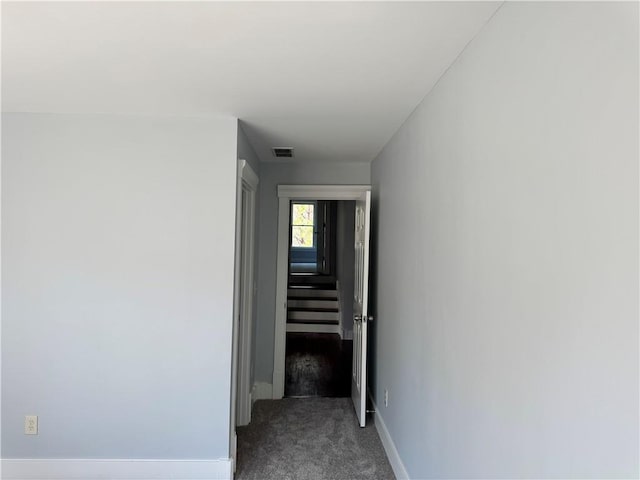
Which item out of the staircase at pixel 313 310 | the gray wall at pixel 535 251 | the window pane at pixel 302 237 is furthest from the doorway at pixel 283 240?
the window pane at pixel 302 237

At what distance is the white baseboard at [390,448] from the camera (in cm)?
238

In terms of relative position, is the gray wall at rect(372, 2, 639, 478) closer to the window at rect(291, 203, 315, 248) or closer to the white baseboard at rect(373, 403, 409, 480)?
the white baseboard at rect(373, 403, 409, 480)

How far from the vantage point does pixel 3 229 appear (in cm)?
243

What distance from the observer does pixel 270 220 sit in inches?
153

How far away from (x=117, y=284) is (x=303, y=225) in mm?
8068

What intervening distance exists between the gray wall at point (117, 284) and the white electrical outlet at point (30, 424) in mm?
31

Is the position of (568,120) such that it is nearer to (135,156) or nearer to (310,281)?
(135,156)

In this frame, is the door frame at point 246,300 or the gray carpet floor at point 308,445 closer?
the gray carpet floor at point 308,445

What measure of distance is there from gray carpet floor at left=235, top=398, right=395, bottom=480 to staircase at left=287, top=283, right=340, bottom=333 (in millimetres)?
3038

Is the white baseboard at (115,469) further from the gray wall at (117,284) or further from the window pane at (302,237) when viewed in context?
the window pane at (302,237)

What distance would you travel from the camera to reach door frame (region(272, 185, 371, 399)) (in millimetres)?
3851

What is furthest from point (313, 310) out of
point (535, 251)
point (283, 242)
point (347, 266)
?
point (535, 251)

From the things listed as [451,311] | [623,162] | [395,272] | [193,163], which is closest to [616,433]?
[623,162]

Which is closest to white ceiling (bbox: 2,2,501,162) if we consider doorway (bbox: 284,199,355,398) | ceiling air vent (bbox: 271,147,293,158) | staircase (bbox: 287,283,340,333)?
ceiling air vent (bbox: 271,147,293,158)
